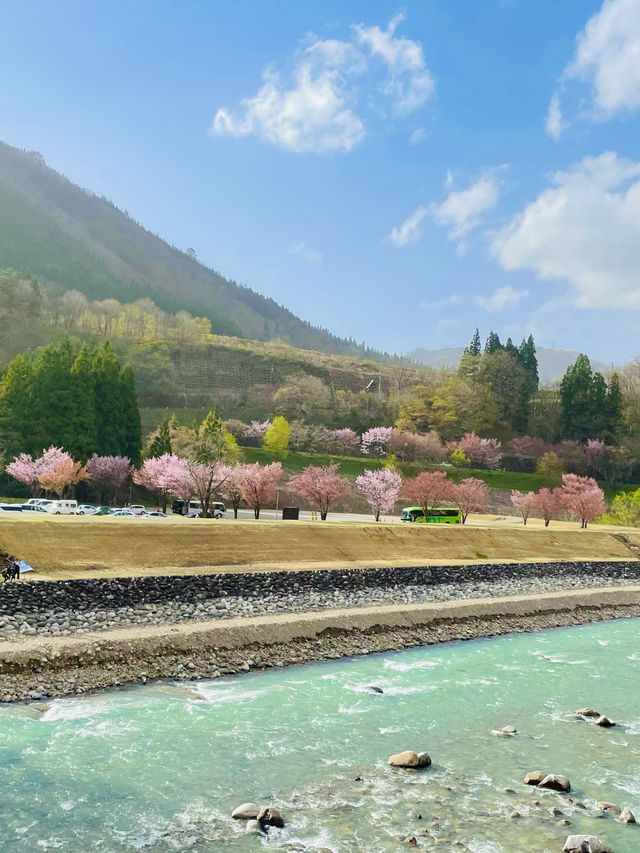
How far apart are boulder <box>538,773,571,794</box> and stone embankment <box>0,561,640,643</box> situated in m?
12.9

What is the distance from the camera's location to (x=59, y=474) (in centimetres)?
5150

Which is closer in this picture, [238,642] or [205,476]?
[238,642]

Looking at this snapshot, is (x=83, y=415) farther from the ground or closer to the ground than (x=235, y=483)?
farther from the ground

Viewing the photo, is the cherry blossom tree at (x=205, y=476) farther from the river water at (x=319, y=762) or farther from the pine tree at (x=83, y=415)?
the river water at (x=319, y=762)

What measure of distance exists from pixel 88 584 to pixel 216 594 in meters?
4.87

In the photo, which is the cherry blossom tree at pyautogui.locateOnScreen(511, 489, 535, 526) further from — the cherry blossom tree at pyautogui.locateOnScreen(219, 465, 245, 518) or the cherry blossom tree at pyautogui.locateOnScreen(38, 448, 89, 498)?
the cherry blossom tree at pyautogui.locateOnScreen(38, 448, 89, 498)

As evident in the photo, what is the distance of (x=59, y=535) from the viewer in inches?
1011

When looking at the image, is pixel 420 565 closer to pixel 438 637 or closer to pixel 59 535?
pixel 438 637

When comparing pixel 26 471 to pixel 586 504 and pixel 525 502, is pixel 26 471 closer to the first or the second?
pixel 525 502

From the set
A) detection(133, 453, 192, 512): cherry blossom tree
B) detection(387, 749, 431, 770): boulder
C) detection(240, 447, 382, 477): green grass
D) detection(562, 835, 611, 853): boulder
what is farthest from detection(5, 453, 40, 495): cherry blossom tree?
detection(562, 835, 611, 853): boulder

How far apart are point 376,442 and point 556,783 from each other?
306 ft

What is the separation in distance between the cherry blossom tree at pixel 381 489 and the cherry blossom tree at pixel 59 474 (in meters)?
26.1

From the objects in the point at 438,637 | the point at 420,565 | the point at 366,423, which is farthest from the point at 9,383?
the point at 366,423

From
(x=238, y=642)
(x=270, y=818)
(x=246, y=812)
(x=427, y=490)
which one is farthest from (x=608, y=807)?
(x=427, y=490)
